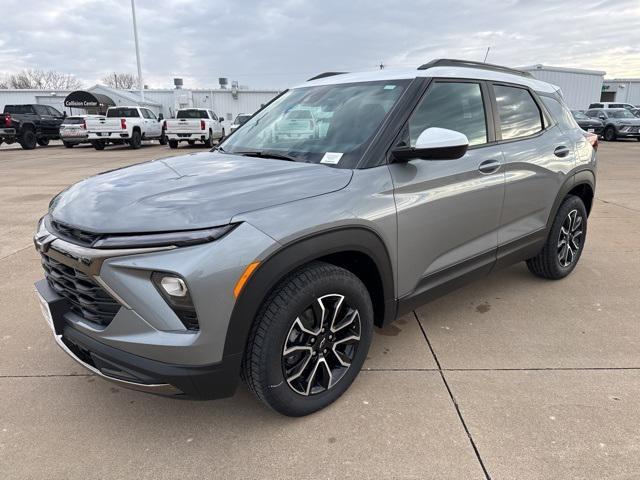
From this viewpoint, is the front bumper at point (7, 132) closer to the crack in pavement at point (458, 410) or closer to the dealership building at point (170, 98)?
the dealership building at point (170, 98)

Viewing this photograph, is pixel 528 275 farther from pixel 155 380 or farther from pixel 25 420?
pixel 25 420

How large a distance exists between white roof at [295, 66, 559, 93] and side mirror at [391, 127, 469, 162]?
2.00 ft

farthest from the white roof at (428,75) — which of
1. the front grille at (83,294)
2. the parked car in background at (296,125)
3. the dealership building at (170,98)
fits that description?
the dealership building at (170,98)

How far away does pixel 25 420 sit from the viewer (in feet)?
8.08

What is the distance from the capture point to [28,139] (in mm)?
22125

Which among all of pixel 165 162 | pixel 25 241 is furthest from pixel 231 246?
pixel 25 241

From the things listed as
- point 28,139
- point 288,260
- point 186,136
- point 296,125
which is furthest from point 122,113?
point 288,260

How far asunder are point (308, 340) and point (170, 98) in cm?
3933

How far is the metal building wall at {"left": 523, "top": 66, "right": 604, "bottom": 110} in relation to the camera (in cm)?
3328

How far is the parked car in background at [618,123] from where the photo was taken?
22.8m

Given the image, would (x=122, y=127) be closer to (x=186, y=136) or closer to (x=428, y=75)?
(x=186, y=136)

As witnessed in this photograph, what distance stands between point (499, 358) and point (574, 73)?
37.9m

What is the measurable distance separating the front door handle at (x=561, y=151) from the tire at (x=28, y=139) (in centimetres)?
2423

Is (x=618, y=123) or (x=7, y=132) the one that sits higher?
(x=618, y=123)
